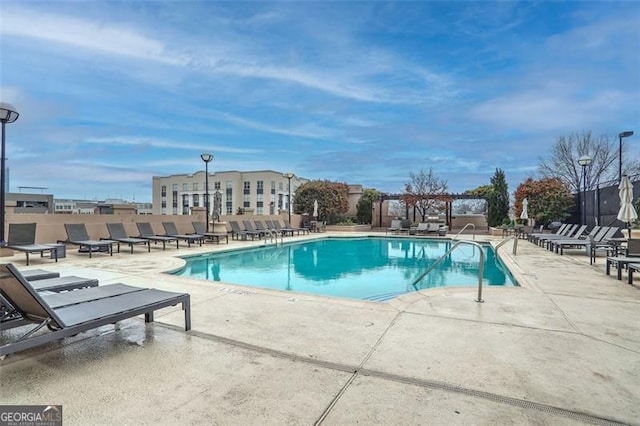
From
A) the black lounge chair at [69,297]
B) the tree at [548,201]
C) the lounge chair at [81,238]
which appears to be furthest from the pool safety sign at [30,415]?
the tree at [548,201]

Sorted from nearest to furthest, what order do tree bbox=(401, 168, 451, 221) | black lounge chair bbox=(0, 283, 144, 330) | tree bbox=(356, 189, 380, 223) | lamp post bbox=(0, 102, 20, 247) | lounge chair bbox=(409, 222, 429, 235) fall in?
black lounge chair bbox=(0, 283, 144, 330), lamp post bbox=(0, 102, 20, 247), lounge chair bbox=(409, 222, 429, 235), tree bbox=(401, 168, 451, 221), tree bbox=(356, 189, 380, 223)

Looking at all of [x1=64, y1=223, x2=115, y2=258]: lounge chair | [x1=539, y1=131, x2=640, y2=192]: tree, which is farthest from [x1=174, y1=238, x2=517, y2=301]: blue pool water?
[x1=539, y1=131, x2=640, y2=192]: tree

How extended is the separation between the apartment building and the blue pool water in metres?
44.8

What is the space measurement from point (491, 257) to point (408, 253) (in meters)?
2.88

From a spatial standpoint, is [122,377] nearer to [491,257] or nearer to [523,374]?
[523,374]

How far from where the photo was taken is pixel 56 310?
2.89 metres

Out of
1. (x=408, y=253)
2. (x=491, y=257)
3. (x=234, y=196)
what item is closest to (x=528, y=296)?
(x=491, y=257)

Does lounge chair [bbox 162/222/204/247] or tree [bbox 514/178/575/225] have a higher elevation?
tree [bbox 514/178/575/225]

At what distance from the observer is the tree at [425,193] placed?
25.0 meters

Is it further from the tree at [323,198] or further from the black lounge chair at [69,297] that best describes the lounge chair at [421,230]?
the black lounge chair at [69,297]

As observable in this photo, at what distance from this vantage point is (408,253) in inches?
528

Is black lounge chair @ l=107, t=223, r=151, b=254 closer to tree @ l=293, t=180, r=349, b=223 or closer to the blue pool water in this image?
the blue pool water

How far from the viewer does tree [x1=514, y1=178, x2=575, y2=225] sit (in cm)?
1791

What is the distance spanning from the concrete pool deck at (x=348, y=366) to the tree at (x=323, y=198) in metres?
19.9
